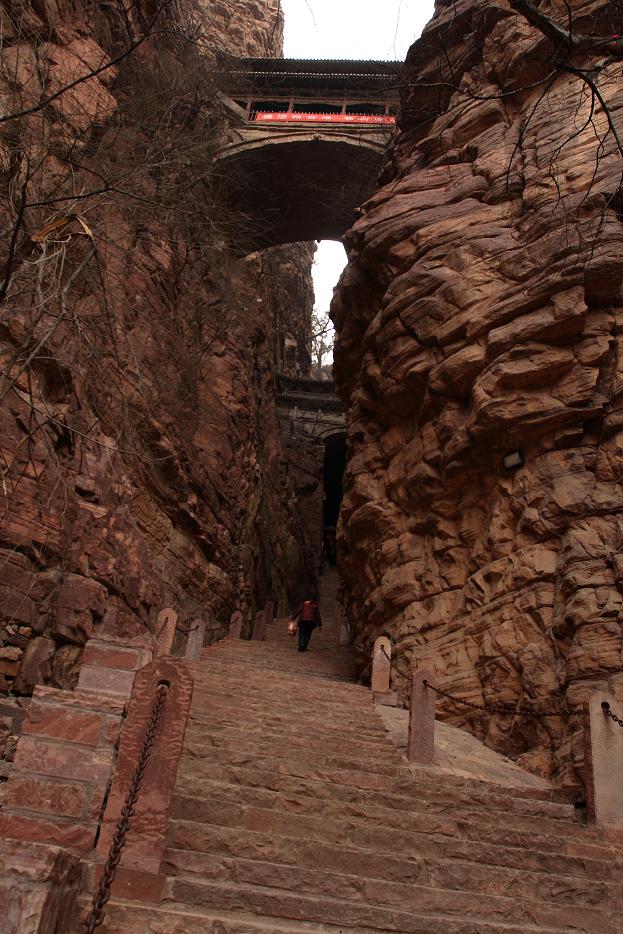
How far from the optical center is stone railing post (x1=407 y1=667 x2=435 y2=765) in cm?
762

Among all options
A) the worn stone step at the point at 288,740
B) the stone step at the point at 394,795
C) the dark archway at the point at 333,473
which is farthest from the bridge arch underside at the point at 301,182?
the stone step at the point at 394,795

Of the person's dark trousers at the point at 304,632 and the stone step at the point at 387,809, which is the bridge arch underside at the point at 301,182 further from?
the stone step at the point at 387,809

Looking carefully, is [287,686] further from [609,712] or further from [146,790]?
[146,790]

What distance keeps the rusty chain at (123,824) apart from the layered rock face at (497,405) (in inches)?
229

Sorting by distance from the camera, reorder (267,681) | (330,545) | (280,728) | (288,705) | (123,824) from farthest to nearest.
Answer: (330,545) < (267,681) < (288,705) < (280,728) < (123,824)

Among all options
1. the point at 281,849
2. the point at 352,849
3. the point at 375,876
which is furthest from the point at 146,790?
the point at 375,876

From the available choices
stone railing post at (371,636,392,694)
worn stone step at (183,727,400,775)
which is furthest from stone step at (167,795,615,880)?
stone railing post at (371,636,392,694)

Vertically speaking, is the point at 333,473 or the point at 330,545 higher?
the point at 333,473

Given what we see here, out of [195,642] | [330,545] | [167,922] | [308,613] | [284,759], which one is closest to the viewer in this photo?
[167,922]

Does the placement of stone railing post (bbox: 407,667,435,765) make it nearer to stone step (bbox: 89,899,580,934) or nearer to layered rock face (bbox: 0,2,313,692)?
stone step (bbox: 89,899,580,934)

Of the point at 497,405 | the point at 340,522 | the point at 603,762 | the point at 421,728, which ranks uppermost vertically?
the point at 497,405

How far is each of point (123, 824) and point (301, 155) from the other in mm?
26189

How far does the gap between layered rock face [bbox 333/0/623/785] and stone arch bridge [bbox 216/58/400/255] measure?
9.59 meters

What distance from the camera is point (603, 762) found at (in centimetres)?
690
